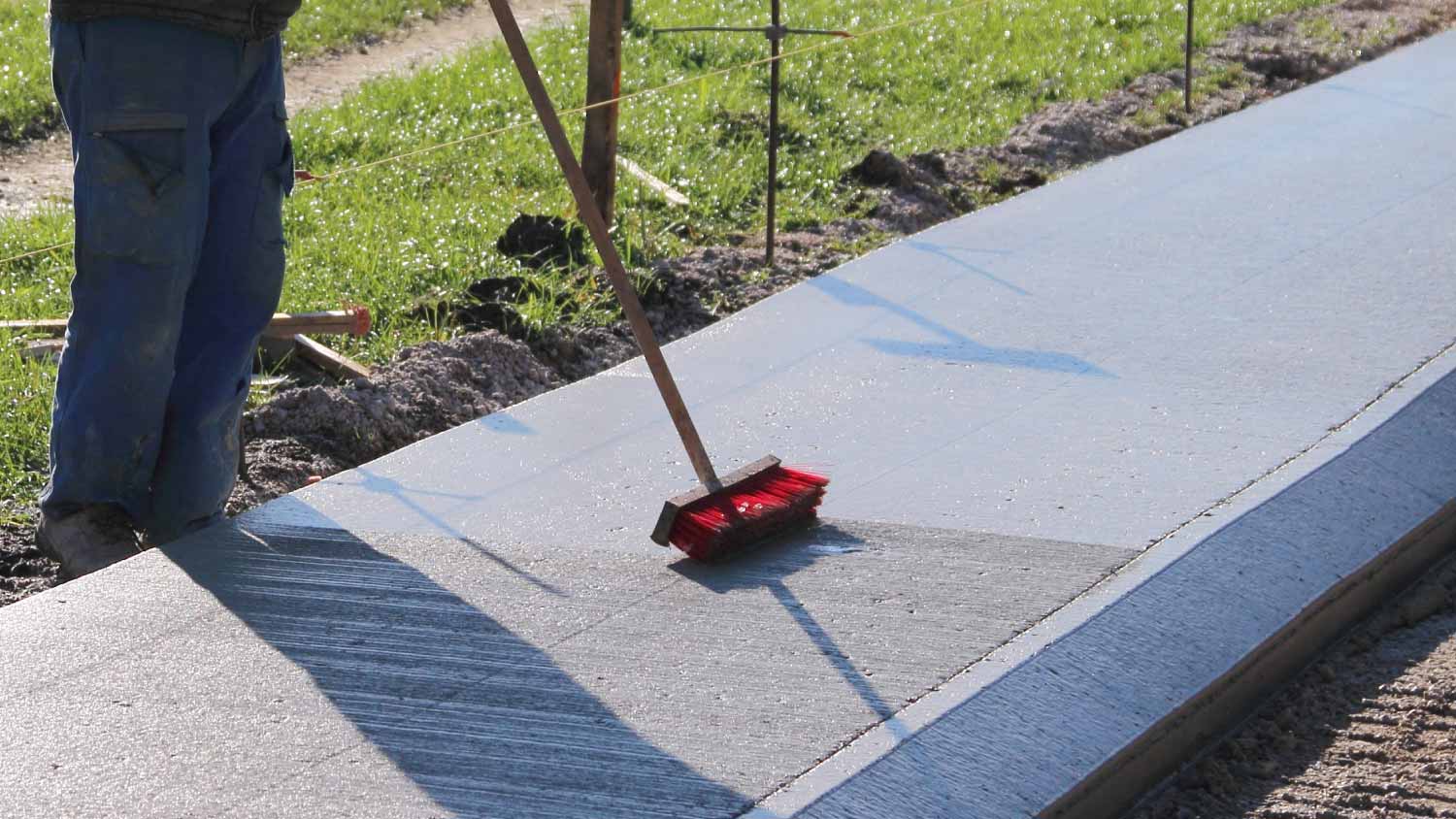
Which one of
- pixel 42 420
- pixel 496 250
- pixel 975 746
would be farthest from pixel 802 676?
pixel 496 250

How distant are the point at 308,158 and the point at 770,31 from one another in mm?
2500

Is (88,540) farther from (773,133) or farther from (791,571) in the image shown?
(773,133)

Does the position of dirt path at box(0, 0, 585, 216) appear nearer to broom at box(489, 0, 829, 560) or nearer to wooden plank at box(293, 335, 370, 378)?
→ wooden plank at box(293, 335, 370, 378)

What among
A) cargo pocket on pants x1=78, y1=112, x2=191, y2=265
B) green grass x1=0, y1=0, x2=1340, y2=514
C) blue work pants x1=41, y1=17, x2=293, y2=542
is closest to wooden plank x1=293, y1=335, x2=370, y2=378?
green grass x1=0, y1=0, x2=1340, y2=514

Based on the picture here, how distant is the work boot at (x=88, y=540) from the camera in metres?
3.78

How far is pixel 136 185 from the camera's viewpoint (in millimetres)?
3594

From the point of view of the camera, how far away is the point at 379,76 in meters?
9.55

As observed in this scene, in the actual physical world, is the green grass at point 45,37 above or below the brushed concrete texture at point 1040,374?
above

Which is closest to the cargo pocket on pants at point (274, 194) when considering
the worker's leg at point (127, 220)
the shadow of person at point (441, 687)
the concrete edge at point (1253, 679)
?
the worker's leg at point (127, 220)

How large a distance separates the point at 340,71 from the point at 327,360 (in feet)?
17.2

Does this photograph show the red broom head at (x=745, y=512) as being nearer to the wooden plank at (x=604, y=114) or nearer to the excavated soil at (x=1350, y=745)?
the excavated soil at (x=1350, y=745)

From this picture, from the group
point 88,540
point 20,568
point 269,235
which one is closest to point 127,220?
point 269,235

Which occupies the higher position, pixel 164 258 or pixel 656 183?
pixel 164 258

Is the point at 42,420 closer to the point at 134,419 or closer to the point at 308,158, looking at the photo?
the point at 134,419
